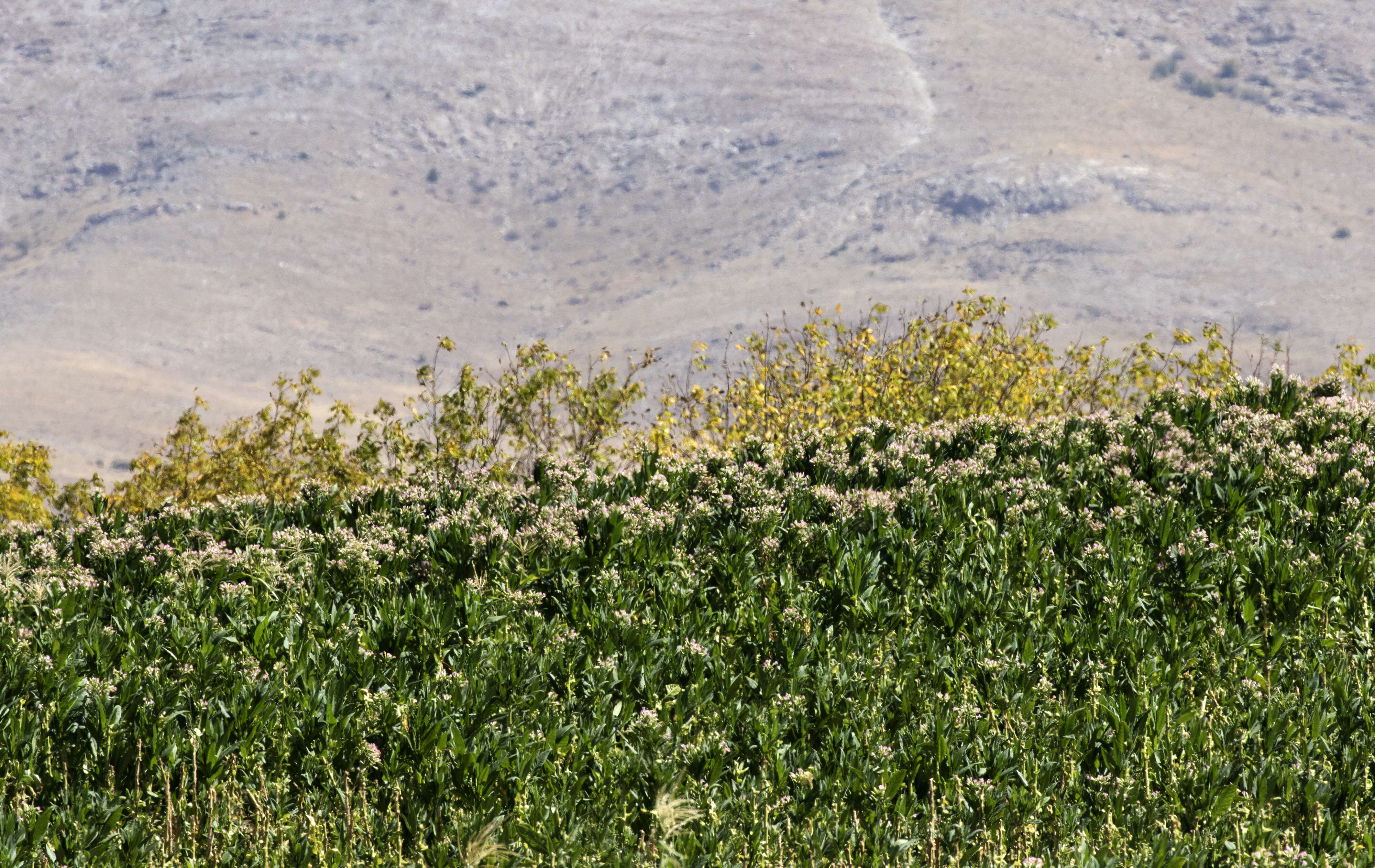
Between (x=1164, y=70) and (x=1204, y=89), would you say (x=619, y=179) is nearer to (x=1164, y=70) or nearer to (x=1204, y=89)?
(x=1164, y=70)

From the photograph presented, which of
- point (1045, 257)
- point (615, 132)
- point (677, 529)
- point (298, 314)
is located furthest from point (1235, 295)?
point (677, 529)

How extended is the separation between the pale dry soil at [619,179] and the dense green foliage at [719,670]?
350ft

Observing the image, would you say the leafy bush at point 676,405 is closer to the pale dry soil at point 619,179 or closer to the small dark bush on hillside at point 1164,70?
the pale dry soil at point 619,179

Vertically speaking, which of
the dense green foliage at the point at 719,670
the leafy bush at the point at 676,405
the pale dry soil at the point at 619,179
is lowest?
the pale dry soil at the point at 619,179

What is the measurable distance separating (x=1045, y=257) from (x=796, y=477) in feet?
425

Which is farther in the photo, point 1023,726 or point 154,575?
point 154,575

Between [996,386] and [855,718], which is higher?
[855,718]

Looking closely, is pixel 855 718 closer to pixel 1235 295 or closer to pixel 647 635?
pixel 647 635

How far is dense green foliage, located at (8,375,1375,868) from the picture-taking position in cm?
398

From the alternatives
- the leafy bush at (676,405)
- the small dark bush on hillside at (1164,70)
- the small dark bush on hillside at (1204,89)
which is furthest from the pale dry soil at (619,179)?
the leafy bush at (676,405)

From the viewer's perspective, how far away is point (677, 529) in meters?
6.62

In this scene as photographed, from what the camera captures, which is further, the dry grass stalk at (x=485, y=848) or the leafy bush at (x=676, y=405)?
the leafy bush at (x=676, y=405)

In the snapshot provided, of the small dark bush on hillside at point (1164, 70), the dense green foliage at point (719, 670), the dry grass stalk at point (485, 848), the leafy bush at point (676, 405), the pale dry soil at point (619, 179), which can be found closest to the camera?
the dry grass stalk at point (485, 848)

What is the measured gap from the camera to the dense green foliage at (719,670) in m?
3.98
